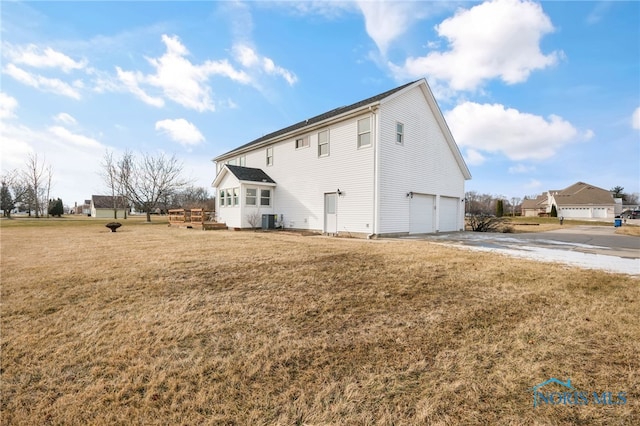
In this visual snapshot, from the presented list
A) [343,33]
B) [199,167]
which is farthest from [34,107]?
[199,167]

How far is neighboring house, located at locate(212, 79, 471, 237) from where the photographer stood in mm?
13773

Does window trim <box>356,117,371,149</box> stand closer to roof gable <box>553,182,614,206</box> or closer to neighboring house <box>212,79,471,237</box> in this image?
neighboring house <box>212,79,471,237</box>

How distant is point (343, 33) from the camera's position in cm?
1287

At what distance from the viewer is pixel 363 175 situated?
13938mm

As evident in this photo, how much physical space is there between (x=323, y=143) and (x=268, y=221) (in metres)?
6.27

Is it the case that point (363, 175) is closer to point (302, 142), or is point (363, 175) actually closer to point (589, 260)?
point (302, 142)

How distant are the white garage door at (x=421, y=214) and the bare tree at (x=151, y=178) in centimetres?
3090

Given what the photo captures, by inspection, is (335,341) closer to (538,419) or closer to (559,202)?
(538,419)

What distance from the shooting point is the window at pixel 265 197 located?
1930 cm

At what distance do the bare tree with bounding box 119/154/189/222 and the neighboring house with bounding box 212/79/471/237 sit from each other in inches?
771

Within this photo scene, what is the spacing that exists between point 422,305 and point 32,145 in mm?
54817

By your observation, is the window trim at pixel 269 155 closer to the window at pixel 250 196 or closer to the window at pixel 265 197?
the window at pixel 265 197

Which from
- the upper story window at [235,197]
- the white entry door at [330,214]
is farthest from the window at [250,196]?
the white entry door at [330,214]

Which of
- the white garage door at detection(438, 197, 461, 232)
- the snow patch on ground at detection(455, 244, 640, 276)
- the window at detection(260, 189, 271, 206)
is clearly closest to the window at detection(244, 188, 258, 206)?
the window at detection(260, 189, 271, 206)
